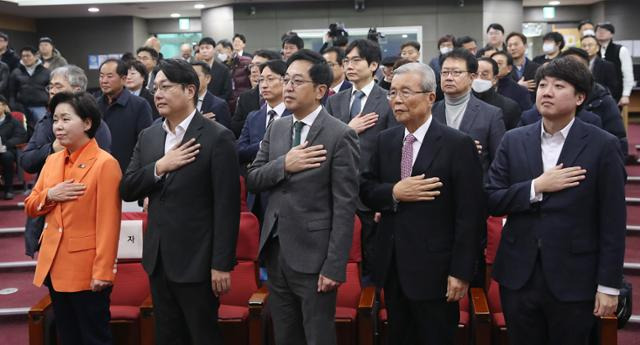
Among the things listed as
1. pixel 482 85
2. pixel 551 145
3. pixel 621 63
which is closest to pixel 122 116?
pixel 482 85

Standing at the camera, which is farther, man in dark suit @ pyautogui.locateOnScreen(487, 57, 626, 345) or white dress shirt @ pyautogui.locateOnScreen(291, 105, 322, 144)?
white dress shirt @ pyautogui.locateOnScreen(291, 105, 322, 144)

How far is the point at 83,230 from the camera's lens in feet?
8.83

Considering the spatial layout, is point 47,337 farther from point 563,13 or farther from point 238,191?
point 563,13

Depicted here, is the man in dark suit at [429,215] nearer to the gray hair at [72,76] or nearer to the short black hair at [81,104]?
the short black hair at [81,104]

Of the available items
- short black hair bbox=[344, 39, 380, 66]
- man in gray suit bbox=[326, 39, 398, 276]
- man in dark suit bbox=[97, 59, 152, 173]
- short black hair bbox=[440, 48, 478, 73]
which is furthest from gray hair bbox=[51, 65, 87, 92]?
short black hair bbox=[440, 48, 478, 73]

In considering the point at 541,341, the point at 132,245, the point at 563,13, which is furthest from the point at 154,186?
the point at 563,13

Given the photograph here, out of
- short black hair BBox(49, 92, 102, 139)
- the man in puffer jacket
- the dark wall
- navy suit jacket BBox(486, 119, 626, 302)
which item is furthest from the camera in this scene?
the dark wall

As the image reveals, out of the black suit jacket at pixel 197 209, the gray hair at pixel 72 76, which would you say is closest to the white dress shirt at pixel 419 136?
the black suit jacket at pixel 197 209

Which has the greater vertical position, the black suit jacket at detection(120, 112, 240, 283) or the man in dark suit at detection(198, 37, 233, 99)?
the man in dark suit at detection(198, 37, 233, 99)

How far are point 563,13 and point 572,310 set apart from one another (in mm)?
13628

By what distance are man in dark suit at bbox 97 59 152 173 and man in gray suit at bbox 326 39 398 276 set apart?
1119 millimetres

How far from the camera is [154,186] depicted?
8.51 feet

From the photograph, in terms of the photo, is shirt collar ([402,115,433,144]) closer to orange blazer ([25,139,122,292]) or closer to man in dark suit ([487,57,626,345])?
man in dark suit ([487,57,626,345])

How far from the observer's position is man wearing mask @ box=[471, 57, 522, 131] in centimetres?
402
